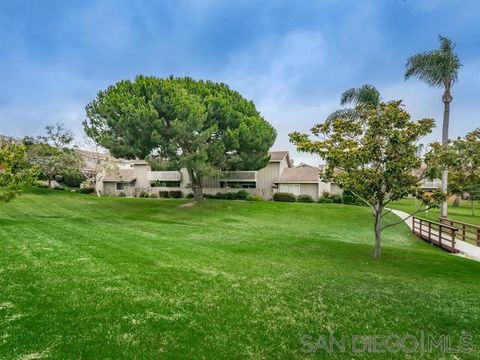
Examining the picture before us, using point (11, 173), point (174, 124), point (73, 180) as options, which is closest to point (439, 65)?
point (174, 124)

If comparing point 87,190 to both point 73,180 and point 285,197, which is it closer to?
point 73,180

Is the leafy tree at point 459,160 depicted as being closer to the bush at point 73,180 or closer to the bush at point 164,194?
the bush at point 164,194

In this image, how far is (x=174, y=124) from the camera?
26.0m

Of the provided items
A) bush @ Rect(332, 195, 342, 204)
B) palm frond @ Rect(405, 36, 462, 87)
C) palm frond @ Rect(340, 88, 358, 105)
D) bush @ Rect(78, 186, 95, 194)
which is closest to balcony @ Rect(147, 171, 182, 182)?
bush @ Rect(78, 186, 95, 194)

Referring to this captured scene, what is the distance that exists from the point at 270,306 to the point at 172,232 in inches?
453

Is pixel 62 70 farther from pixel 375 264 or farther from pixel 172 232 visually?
pixel 375 264

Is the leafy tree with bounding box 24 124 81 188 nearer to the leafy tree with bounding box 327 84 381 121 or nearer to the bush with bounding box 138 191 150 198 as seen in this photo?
the bush with bounding box 138 191 150 198

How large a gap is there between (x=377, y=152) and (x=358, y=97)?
22039 millimetres

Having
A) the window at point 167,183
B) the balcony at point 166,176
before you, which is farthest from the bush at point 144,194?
the balcony at point 166,176

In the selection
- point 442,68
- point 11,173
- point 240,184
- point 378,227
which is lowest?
point 378,227

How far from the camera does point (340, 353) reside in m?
4.81

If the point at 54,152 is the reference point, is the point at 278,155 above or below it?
above

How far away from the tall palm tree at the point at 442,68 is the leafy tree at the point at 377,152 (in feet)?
48.4

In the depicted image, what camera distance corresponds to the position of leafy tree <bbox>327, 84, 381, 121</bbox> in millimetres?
30234
